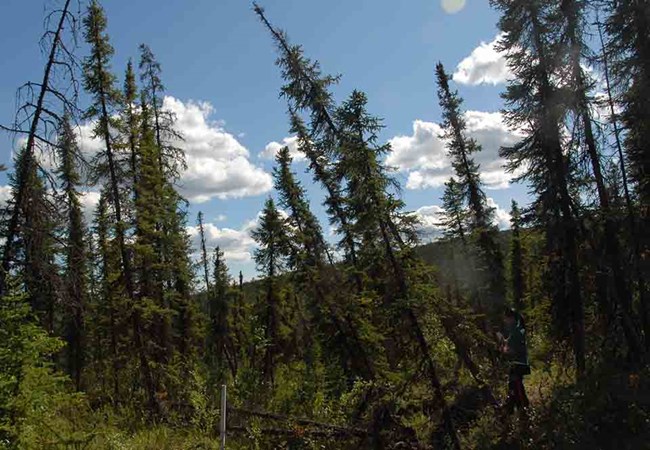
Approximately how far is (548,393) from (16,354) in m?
11.5

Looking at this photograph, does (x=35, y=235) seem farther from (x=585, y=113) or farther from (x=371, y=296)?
(x=585, y=113)

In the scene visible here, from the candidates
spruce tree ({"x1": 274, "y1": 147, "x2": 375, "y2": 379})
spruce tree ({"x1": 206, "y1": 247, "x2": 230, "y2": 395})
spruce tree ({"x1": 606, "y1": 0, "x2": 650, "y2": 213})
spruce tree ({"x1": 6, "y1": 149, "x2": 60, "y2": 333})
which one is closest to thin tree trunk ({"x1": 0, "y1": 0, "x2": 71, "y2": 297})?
spruce tree ({"x1": 6, "y1": 149, "x2": 60, "y2": 333})

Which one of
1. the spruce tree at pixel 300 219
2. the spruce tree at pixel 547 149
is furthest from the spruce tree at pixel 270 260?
the spruce tree at pixel 547 149

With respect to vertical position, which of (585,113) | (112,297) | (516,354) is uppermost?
(585,113)

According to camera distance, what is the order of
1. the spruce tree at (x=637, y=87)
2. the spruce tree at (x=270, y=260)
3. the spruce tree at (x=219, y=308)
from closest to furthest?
the spruce tree at (x=637, y=87), the spruce tree at (x=270, y=260), the spruce tree at (x=219, y=308)

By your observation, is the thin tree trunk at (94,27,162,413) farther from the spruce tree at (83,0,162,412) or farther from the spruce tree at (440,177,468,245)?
the spruce tree at (440,177,468,245)

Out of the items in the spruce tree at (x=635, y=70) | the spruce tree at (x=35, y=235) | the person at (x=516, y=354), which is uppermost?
the spruce tree at (x=635, y=70)

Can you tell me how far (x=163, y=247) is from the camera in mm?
22062

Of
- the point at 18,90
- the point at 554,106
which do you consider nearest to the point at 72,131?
the point at 18,90

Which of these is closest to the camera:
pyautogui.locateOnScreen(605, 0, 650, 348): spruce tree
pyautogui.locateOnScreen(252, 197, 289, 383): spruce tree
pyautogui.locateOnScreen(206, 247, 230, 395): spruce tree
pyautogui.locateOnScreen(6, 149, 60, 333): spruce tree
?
pyautogui.locateOnScreen(6, 149, 60, 333): spruce tree

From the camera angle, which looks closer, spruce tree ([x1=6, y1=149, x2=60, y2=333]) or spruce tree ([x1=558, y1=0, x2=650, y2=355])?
spruce tree ([x1=6, y1=149, x2=60, y2=333])

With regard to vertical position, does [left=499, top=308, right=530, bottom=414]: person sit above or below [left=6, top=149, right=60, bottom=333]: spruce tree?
below

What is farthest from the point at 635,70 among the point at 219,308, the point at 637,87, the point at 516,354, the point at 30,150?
the point at 219,308

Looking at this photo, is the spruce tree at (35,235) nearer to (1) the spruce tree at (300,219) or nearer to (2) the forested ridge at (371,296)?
(2) the forested ridge at (371,296)
